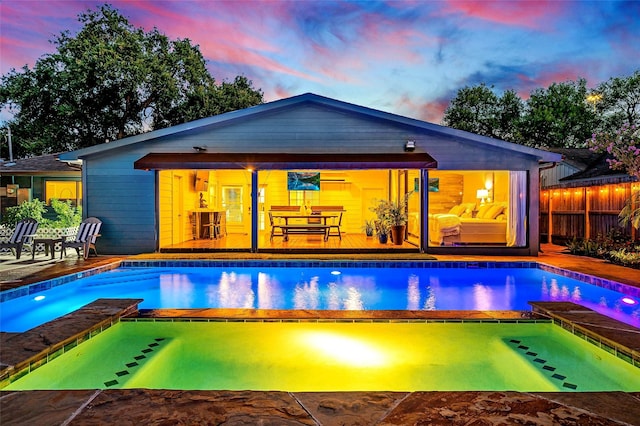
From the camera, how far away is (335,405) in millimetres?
2381

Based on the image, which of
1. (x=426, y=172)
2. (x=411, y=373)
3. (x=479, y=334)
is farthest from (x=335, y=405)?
(x=426, y=172)

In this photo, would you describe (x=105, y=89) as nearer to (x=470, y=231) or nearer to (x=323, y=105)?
(x=323, y=105)

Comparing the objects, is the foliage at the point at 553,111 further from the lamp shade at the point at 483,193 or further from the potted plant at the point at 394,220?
the potted plant at the point at 394,220

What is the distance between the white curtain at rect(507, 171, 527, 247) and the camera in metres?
11.1

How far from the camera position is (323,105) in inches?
435

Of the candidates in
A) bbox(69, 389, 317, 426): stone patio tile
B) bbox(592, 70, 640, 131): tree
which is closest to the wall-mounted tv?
bbox(69, 389, 317, 426): stone patio tile

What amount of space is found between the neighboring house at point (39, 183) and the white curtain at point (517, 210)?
14.9 m

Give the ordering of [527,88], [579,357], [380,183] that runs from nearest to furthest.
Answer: [579,357] < [380,183] < [527,88]

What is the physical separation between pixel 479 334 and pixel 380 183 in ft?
41.0

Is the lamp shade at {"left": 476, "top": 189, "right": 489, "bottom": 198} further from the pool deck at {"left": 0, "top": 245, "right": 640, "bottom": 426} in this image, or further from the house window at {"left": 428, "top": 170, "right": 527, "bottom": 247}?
the pool deck at {"left": 0, "top": 245, "right": 640, "bottom": 426}

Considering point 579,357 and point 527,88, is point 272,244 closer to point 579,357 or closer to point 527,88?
point 579,357

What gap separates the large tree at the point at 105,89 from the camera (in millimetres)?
22859

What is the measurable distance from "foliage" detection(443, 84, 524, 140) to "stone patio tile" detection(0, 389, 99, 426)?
28.8m

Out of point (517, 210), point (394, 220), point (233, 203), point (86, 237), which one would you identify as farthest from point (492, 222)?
point (86, 237)
